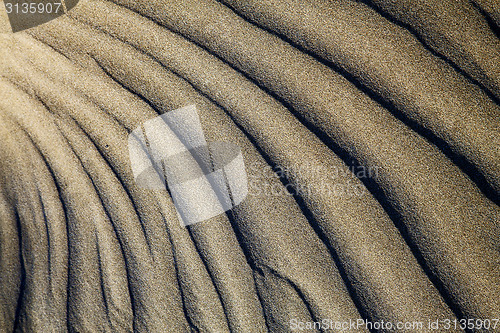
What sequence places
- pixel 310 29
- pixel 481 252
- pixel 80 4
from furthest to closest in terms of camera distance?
pixel 80 4
pixel 310 29
pixel 481 252

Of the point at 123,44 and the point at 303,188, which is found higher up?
the point at 123,44

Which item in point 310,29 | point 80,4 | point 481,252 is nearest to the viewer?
point 481,252

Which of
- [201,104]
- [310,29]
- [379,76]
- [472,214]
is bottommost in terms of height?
[472,214]

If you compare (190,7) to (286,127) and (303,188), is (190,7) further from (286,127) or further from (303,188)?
(303,188)

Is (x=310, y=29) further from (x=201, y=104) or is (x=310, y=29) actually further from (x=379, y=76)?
(x=201, y=104)

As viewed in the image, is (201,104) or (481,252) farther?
(201,104)

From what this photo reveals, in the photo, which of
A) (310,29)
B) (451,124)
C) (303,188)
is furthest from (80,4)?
(451,124)
